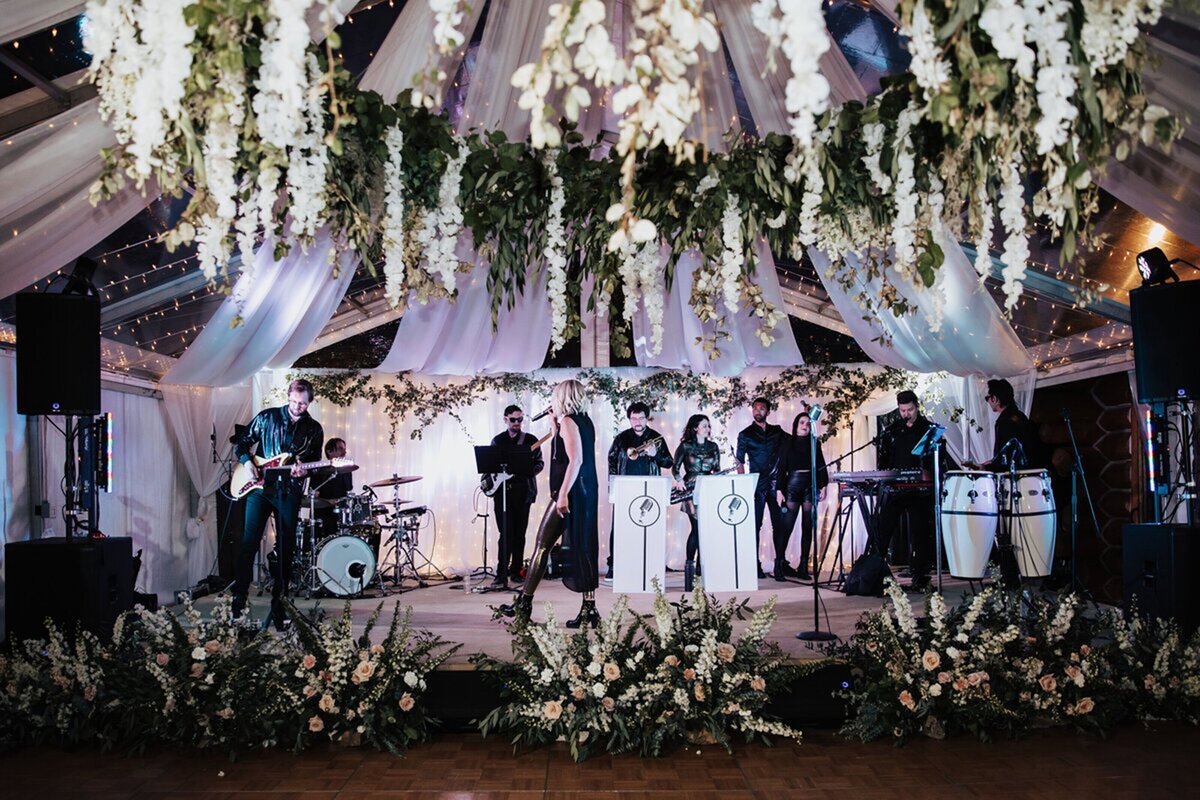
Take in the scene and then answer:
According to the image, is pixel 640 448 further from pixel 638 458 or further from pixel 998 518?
pixel 998 518

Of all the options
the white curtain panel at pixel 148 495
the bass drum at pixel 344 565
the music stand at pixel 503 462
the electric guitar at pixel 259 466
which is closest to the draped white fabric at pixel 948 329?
the music stand at pixel 503 462

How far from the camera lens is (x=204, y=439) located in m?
9.14

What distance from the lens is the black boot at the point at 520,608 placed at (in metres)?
4.55

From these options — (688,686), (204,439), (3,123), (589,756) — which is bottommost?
(589,756)

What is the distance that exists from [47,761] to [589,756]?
7.28 feet

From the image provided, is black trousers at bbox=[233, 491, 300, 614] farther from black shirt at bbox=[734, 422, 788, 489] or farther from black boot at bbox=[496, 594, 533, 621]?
black shirt at bbox=[734, 422, 788, 489]

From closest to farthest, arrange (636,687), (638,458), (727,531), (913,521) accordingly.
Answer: (636,687), (727,531), (913,521), (638,458)

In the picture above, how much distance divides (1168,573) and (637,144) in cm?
391

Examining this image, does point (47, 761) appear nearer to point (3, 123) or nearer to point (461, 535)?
point (3, 123)

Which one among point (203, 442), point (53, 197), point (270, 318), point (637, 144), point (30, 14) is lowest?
point (203, 442)

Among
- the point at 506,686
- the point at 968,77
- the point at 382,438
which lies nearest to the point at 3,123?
the point at 506,686

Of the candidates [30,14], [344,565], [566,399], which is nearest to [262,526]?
[344,565]

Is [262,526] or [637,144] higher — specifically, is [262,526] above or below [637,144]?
below

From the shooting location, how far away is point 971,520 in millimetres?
6914
